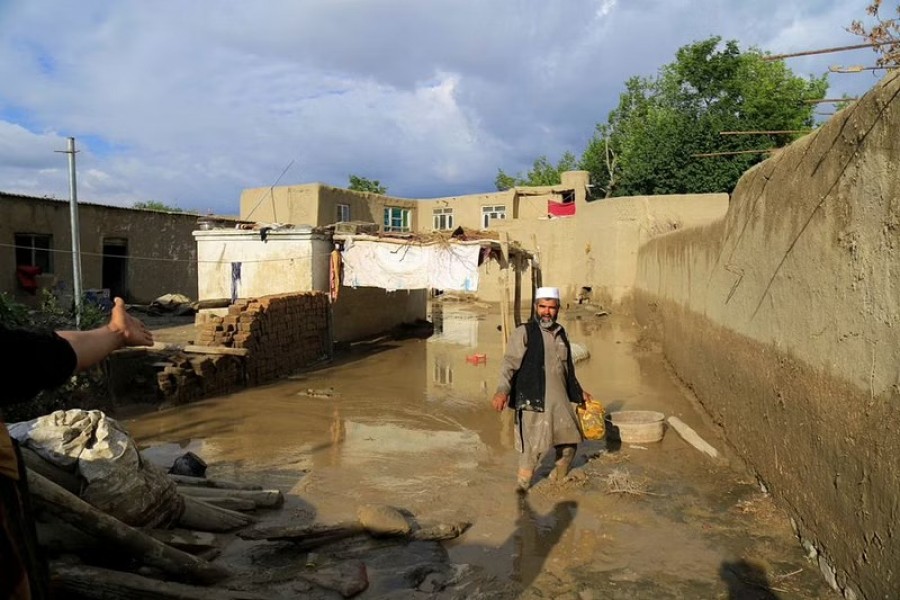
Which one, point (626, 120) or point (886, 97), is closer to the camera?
point (886, 97)

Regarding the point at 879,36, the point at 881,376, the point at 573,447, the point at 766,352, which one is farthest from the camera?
the point at 573,447

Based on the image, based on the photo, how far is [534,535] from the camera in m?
4.88

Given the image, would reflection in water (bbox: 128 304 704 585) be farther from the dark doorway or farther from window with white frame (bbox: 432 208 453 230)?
window with white frame (bbox: 432 208 453 230)

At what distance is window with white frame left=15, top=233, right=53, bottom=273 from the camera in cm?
1755

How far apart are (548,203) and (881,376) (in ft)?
95.8

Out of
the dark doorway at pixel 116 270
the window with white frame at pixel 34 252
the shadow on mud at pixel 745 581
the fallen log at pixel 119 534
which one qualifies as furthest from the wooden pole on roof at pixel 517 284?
the dark doorway at pixel 116 270

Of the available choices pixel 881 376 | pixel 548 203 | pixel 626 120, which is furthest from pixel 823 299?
pixel 626 120

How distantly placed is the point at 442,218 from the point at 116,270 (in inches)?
736

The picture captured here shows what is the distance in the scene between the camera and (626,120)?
37.3 meters

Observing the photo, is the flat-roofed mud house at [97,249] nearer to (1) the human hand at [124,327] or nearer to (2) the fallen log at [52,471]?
(2) the fallen log at [52,471]

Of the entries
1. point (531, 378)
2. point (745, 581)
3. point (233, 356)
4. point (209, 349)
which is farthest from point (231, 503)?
point (233, 356)

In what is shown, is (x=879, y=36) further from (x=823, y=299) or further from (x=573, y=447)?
(x=573, y=447)

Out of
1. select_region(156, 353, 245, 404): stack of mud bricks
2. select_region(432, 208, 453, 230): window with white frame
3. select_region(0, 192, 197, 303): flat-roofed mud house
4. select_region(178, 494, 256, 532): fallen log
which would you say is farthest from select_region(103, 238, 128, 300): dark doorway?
select_region(178, 494, 256, 532): fallen log

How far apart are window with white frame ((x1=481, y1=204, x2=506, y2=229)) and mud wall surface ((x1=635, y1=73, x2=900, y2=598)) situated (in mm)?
27077
